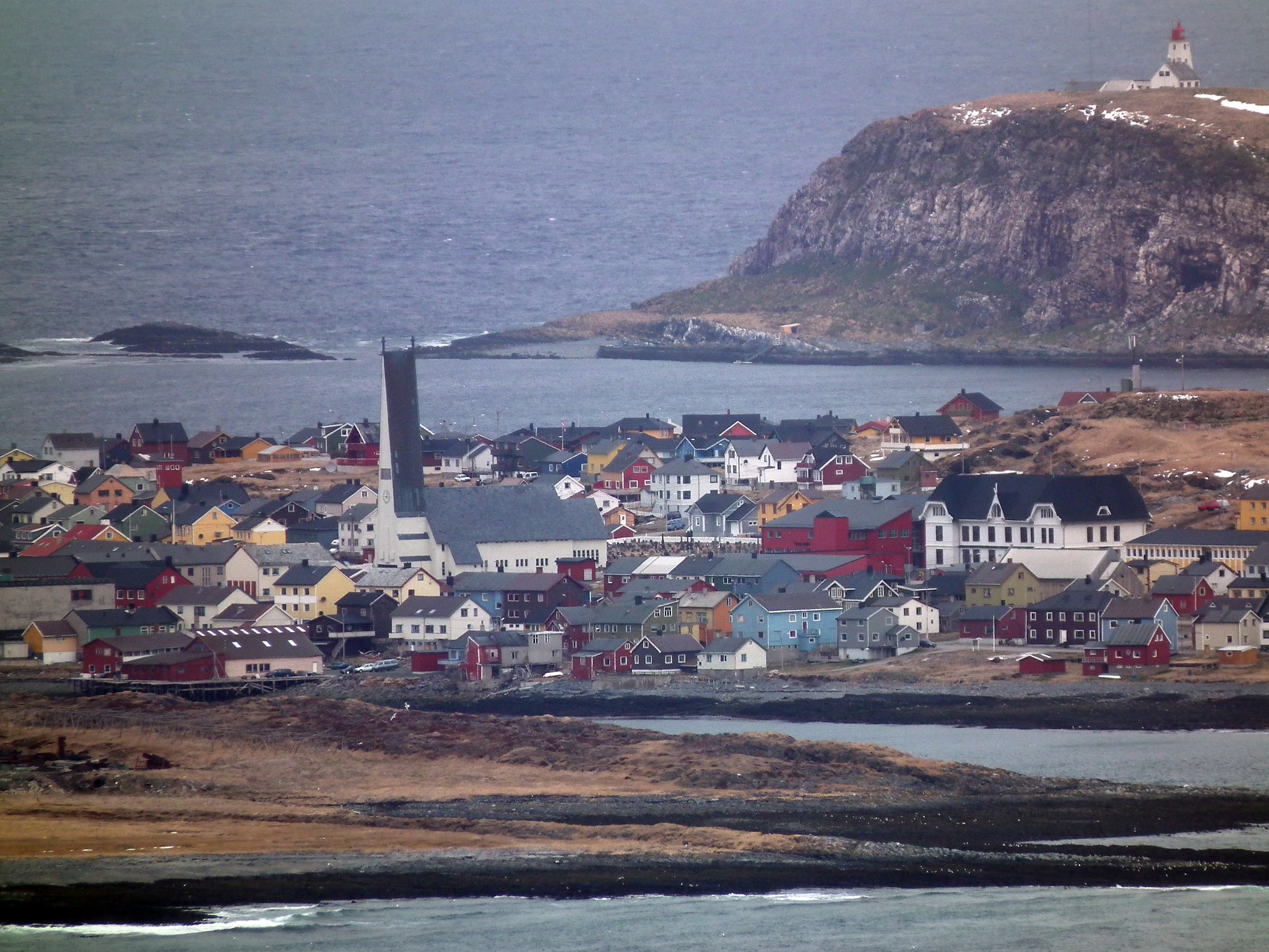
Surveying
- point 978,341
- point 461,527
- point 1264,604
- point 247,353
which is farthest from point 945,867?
point 247,353

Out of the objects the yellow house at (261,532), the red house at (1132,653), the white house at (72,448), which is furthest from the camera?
the white house at (72,448)

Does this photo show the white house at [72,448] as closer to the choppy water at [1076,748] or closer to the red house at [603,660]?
the red house at [603,660]

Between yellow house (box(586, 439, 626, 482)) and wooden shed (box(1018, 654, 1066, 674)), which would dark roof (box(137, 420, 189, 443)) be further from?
wooden shed (box(1018, 654, 1066, 674))

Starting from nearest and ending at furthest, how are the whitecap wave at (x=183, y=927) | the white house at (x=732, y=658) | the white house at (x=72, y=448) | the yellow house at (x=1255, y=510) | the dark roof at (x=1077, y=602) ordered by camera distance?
the whitecap wave at (x=183, y=927) → the dark roof at (x=1077, y=602) → the white house at (x=732, y=658) → the yellow house at (x=1255, y=510) → the white house at (x=72, y=448)

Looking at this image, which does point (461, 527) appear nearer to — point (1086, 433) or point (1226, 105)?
point (1086, 433)

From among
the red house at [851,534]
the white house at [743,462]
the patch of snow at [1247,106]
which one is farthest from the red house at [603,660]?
the patch of snow at [1247,106]

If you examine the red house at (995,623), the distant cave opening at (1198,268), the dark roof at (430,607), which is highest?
the distant cave opening at (1198,268)
